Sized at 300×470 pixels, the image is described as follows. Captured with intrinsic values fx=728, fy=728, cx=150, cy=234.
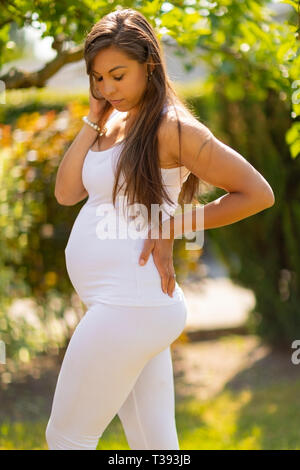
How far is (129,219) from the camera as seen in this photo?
6.81 ft

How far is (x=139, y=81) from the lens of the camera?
2082 mm

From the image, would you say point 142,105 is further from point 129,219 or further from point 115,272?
point 115,272

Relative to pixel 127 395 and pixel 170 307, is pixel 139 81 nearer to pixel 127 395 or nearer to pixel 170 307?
pixel 170 307

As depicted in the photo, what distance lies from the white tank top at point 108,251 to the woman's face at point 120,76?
14cm

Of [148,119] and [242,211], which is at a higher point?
[148,119]

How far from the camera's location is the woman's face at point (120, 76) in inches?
80.4

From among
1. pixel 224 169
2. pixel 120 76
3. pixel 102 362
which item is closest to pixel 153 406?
pixel 102 362

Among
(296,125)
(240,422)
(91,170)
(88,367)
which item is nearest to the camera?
(88,367)

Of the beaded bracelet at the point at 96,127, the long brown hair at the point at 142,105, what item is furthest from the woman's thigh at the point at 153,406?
the beaded bracelet at the point at 96,127

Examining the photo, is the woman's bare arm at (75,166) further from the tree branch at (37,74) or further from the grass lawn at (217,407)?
the grass lawn at (217,407)

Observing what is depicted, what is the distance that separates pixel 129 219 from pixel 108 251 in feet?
0.38

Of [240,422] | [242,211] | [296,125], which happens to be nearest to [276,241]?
[240,422]

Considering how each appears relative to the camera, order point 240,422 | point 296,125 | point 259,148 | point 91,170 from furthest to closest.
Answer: point 259,148, point 240,422, point 296,125, point 91,170

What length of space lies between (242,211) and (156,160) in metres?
0.28
